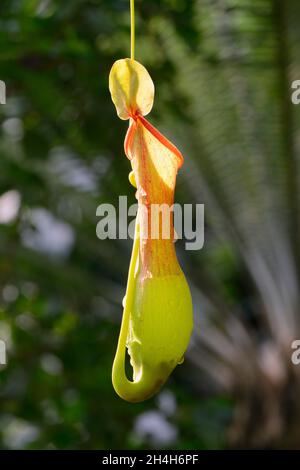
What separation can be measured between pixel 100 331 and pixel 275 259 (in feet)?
2.73

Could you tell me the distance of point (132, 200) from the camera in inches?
83.6

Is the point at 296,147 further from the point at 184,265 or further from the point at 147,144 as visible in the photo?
the point at 147,144

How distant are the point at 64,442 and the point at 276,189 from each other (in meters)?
0.97

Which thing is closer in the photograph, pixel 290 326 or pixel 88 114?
pixel 88 114

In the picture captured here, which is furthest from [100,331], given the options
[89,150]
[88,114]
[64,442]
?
[88,114]

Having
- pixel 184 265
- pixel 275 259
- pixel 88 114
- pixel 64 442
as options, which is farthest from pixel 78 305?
pixel 88 114

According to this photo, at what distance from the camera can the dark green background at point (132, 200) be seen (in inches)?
62.7

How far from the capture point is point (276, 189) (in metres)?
2.34

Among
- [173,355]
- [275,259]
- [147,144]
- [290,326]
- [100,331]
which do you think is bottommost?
[173,355]

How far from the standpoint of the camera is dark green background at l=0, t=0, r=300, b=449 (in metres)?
1.59

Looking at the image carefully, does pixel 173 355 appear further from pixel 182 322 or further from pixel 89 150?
pixel 89 150
